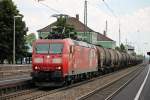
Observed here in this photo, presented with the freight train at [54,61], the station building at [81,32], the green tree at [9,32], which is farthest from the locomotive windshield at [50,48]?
the station building at [81,32]

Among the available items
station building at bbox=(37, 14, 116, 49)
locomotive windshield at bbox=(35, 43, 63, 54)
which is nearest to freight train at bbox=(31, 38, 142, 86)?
locomotive windshield at bbox=(35, 43, 63, 54)

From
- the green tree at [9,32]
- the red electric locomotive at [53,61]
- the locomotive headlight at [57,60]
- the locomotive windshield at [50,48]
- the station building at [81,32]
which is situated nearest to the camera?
the red electric locomotive at [53,61]

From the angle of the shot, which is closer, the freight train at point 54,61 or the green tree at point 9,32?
the freight train at point 54,61

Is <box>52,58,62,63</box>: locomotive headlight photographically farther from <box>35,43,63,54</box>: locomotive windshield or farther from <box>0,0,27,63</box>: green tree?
<box>0,0,27,63</box>: green tree

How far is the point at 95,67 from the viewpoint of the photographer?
40.6m

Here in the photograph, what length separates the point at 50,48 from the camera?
27.4m

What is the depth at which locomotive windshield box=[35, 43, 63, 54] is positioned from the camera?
27.2 metres

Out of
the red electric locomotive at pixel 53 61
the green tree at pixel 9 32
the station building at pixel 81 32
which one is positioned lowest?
the red electric locomotive at pixel 53 61

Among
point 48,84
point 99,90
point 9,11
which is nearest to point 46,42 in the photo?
point 48,84

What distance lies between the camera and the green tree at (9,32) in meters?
61.6

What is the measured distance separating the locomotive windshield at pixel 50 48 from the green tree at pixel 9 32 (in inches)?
1344

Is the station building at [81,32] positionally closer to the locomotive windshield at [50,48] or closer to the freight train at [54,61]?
the freight train at [54,61]

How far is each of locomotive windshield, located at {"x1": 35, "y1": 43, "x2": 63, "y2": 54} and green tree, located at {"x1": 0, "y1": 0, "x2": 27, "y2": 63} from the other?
34.1m

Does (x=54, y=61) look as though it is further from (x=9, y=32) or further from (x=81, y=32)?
(x=81, y=32)
